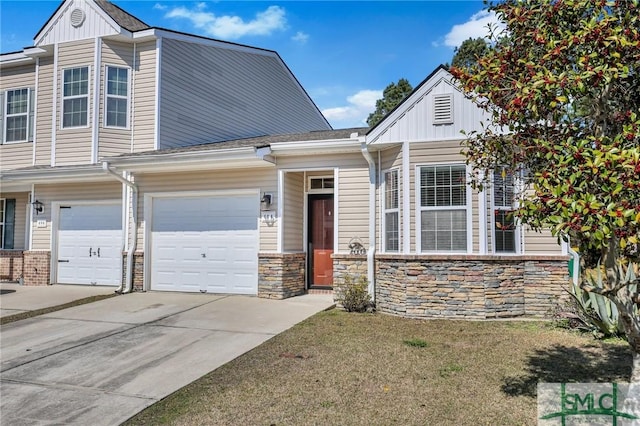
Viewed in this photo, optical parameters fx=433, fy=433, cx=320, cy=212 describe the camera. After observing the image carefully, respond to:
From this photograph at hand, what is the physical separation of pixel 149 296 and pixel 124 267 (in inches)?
53.0

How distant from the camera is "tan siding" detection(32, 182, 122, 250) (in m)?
11.7

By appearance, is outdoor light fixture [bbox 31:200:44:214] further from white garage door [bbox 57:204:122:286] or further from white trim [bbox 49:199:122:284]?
white garage door [bbox 57:204:122:286]

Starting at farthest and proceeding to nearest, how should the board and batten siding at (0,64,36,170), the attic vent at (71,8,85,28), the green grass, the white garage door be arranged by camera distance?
the board and batten siding at (0,64,36,170) → the attic vent at (71,8,85,28) → the white garage door → the green grass

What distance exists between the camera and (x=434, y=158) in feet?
26.2

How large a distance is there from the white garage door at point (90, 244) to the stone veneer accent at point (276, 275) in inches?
163

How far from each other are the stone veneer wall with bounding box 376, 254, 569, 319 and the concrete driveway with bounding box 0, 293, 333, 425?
2082mm

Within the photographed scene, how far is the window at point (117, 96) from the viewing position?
11883 millimetres

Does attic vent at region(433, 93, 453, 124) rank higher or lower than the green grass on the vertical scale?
higher

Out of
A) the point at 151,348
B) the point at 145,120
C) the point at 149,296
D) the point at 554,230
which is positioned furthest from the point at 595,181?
the point at 145,120

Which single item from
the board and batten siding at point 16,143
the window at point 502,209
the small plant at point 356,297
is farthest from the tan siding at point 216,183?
the board and batten siding at point 16,143

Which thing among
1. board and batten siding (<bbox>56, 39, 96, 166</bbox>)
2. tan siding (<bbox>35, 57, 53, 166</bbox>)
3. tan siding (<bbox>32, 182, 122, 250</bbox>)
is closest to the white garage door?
tan siding (<bbox>32, 182, 122, 250</bbox>)

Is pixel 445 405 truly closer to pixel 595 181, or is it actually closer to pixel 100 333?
pixel 595 181

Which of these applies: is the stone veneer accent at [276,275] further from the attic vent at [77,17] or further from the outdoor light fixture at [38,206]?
the attic vent at [77,17]

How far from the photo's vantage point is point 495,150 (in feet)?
12.7
